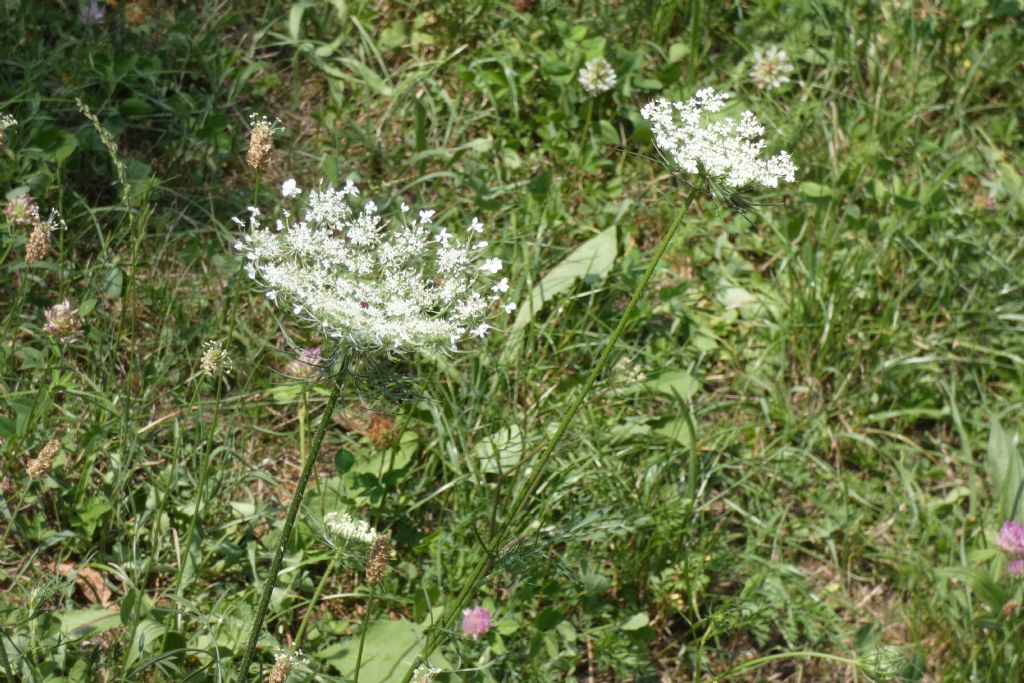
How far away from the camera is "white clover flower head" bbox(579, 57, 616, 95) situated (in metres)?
3.46

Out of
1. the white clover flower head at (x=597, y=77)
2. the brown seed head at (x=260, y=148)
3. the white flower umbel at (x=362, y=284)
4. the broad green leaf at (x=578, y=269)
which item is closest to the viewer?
the white flower umbel at (x=362, y=284)

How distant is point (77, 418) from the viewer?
2.51 meters

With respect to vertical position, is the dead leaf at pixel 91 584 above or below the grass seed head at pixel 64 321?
below

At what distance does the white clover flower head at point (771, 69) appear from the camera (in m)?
3.69

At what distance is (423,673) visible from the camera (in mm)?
1972

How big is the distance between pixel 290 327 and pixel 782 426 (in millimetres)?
1450

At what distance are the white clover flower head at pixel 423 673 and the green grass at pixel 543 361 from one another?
24 centimetres

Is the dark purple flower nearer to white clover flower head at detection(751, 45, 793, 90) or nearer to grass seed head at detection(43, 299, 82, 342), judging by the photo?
grass seed head at detection(43, 299, 82, 342)

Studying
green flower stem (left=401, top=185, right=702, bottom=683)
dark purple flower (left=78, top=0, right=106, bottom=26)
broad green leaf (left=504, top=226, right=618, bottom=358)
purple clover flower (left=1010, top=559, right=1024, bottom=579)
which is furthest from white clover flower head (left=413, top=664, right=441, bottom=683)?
dark purple flower (left=78, top=0, right=106, bottom=26)

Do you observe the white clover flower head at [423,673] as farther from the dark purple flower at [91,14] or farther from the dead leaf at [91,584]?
the dark purple flower at [91,14]

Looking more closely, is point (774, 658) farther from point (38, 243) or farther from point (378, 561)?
point (38, 243)

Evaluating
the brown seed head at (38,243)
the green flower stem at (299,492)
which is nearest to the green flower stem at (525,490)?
the green flower stem at (299,492)

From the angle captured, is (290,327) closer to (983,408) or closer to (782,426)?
(782,426)

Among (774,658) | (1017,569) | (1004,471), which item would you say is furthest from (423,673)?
(1004,471)
